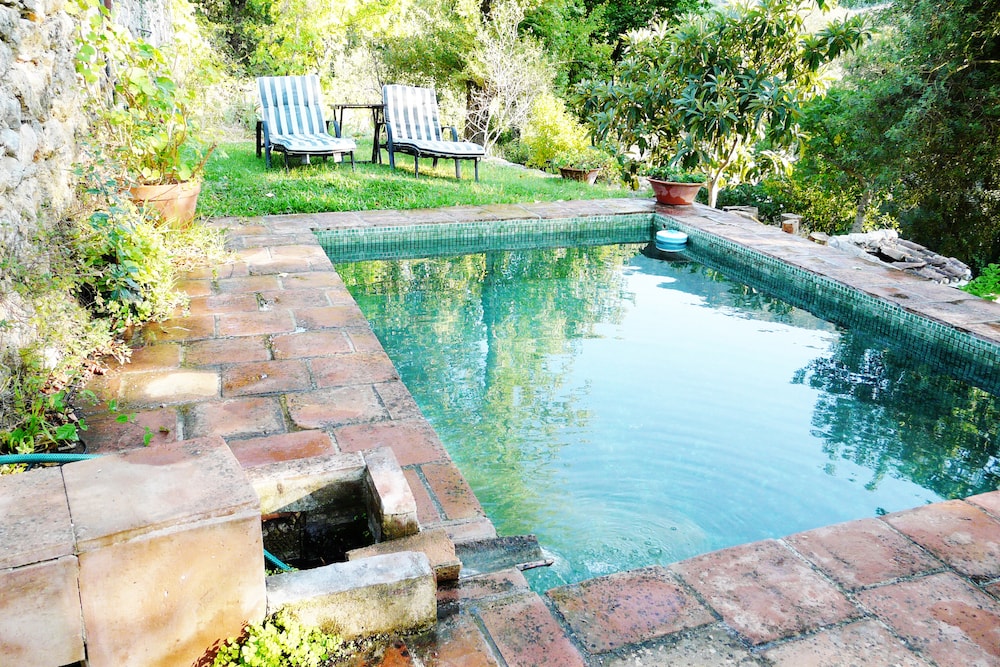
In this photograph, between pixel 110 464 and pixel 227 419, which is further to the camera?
pixel 227 419

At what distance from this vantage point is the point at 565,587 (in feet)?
6.24

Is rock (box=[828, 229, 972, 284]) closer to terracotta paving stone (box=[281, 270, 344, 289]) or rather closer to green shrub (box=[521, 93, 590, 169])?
green shrub (box=[521, 93, 590, 169])

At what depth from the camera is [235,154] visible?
870 centimetres

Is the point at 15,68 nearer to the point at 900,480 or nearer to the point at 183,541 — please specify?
the point at 183,541

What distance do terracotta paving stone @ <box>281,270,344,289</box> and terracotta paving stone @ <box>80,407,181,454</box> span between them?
1.69 metres

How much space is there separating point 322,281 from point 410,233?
1.68m

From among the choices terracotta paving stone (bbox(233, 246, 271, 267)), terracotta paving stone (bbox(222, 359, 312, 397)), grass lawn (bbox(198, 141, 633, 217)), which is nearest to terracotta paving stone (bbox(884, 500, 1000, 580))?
terracotta paving stone (bbox(222, 359, 312, 397))

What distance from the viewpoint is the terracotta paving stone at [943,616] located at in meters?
1.69

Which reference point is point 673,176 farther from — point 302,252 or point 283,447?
point 283,447

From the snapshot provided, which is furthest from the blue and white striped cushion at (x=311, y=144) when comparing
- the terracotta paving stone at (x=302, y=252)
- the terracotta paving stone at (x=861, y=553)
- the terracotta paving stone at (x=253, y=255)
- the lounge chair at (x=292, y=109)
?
the terracotta paving stone at (x=861, y=553)

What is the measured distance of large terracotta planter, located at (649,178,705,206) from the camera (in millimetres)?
7070

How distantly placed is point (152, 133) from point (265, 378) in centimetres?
186

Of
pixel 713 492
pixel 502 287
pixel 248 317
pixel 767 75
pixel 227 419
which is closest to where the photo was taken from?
pixel 227 419

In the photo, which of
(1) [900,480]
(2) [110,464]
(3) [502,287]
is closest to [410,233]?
(3) [502,287]
